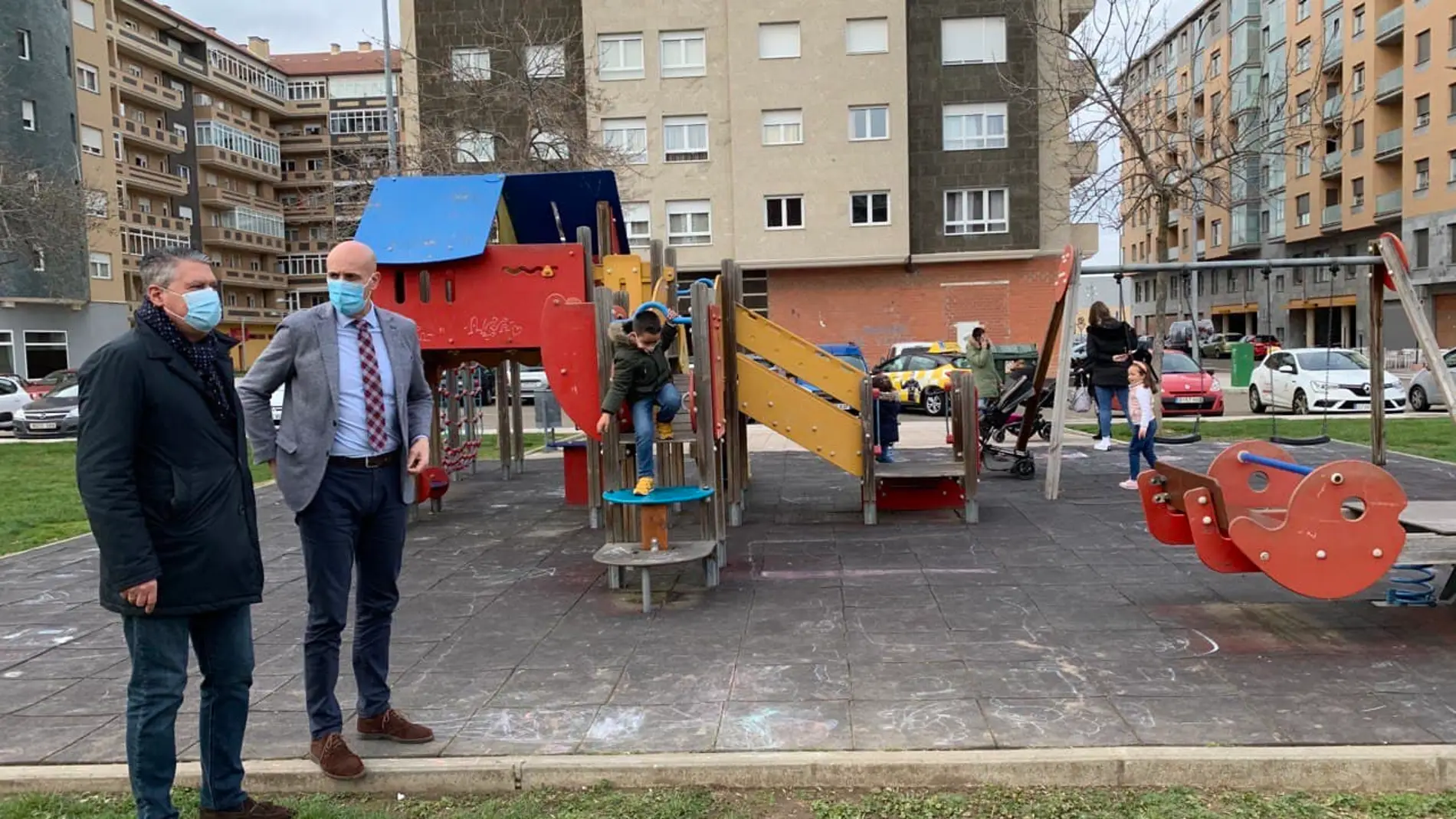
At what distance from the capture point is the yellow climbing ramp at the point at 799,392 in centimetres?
861

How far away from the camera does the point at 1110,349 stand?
10.9m

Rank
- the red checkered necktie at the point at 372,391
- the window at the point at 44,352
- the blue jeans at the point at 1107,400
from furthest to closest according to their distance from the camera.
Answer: the window at the point at 44,352 → the blue jeans at the point at 1107,400 → the red checkered necktie at the point at 372,391

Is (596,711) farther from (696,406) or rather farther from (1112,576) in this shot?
(1112,576)

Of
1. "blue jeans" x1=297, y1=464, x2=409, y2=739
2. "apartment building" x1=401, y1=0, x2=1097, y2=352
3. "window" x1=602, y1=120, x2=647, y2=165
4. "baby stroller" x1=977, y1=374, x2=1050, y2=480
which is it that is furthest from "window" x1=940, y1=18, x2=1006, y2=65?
"blue jeans" x1=297, y1=464, x2=409, y2=739

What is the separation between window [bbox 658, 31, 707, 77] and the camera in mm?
34375

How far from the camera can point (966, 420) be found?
9.04m

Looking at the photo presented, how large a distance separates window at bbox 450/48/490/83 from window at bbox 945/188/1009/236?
1592 centimetres

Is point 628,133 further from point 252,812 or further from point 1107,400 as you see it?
point 252,812

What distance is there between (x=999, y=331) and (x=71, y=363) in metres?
38.4

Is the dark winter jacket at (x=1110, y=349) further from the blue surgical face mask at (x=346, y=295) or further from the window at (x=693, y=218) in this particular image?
the window at (x=693, y=218)

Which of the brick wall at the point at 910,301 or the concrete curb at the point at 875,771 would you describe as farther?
the brick wall at the point at 910,301

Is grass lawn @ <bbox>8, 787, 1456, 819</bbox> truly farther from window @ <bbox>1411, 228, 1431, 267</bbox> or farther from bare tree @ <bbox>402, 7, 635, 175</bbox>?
window @ <bbox>1411, 228, 1431, 267</bbox>

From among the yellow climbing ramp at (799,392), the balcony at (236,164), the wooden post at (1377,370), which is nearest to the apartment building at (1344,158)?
the wooden post at (1377,370)

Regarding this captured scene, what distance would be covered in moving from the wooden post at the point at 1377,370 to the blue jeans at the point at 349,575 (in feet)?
32.2
